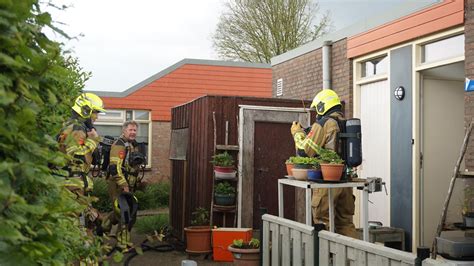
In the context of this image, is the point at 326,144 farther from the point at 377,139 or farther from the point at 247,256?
the point at 377,139

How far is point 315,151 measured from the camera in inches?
246

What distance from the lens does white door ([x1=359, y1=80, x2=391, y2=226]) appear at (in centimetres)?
870

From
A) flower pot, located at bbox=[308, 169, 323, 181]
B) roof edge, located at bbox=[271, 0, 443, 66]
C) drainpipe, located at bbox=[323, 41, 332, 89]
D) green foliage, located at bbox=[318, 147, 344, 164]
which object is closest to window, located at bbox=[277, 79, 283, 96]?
roof edge, located at bbox=[271, 0, 443, 66]

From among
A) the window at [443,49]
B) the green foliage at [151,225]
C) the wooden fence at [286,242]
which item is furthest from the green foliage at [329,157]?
the green foliage at [151,225]

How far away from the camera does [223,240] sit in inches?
314

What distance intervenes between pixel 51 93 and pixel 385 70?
751 cm

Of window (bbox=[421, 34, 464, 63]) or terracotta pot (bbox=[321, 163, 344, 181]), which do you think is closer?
terracotta pot (bbox=[321, 163, 344, 181])

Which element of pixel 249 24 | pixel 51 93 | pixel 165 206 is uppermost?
pixel 249 24

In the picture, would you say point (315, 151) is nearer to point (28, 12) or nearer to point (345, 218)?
point (345, 218)

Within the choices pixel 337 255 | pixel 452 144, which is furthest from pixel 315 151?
pixel 452 144

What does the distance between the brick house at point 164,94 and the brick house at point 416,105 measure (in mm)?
10367

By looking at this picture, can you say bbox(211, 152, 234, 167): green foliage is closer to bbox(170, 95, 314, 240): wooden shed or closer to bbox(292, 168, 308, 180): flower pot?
bbox(170, 95, 314, 240): wooden shed

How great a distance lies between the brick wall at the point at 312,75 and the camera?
31.9 feet

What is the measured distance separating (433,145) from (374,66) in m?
1.79
